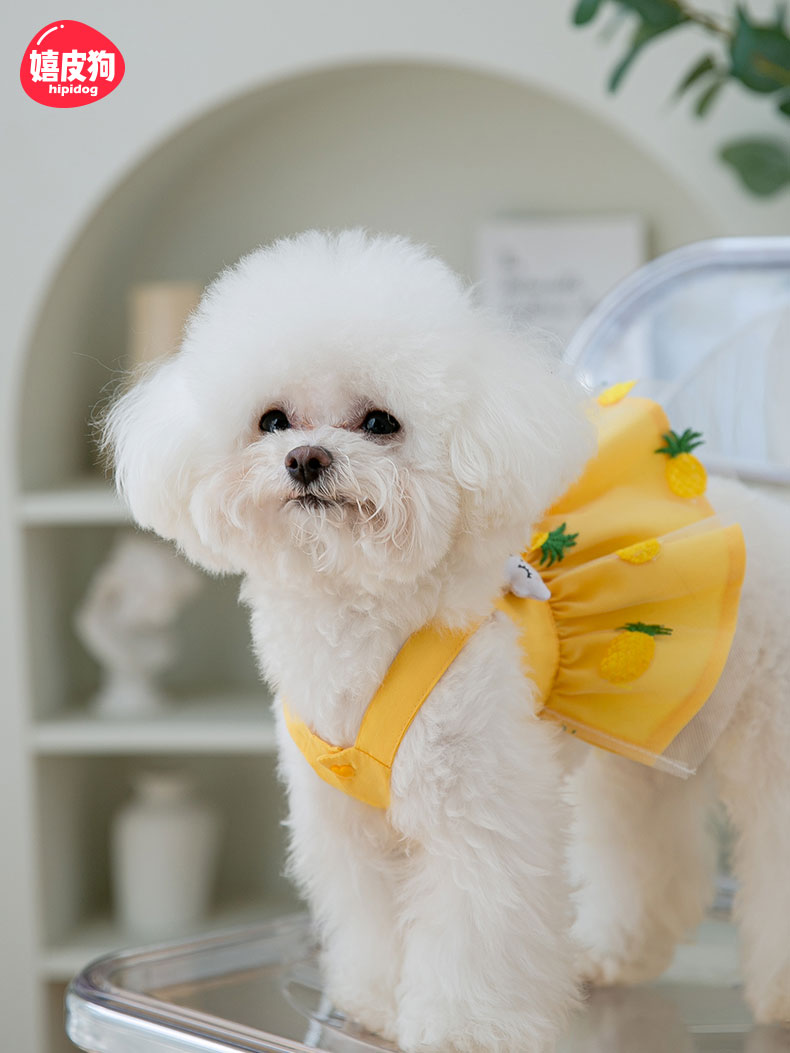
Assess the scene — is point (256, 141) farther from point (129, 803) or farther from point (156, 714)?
point (129, 803)

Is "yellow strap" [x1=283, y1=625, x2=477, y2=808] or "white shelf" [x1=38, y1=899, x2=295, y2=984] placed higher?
"yellow strap" [x1=283, y1=625, x2=477, y2=808]

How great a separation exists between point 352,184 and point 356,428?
64.8 inches

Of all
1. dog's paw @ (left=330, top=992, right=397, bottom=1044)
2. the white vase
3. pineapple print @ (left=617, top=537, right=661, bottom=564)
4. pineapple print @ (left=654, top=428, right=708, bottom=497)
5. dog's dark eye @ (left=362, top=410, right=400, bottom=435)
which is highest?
dog's dark eye @ (left=362, top=410, right=400, bottom=435)

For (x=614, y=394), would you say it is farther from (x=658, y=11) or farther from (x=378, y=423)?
(x=658, y=11)

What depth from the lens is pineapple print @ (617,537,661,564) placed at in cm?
102

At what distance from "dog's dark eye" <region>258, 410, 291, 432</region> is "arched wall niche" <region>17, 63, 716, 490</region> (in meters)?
1.45

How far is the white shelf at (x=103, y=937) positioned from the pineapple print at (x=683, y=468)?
1381 mm

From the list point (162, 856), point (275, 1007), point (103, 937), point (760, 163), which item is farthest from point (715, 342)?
point (103, 937)

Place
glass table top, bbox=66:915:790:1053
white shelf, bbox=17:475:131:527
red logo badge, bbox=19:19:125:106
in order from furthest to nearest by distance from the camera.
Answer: white shelf, bbox=17:475:131:527, red logo badge, bbox=19:19:125:106, glass table top, bbox=66:915:790:1053

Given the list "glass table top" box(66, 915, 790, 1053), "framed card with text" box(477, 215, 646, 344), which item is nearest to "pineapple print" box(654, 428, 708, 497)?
"glass table top" box(66, 915, 790, 1053)

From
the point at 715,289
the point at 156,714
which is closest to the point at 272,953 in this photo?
the point at 156,714

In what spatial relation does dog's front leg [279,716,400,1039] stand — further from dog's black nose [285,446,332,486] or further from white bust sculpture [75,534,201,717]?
white bust sculpture [75,534,201,717]

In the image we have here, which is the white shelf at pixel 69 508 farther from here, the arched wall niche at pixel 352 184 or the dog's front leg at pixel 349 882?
the dog's front leg at pixel 349 882

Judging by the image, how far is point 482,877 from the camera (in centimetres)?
89
